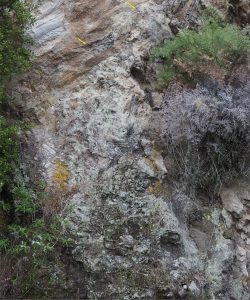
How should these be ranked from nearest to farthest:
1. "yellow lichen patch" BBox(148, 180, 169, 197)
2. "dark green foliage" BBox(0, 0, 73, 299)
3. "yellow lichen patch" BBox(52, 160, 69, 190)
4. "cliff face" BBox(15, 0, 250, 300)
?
"dark green foliage" BBox(0, 0, 73, 299), "cliff face" BBox(15, 0, 250, 300), "yellow lichen patch" BBox(148, 180, 169, 197), "yellow lichen patch" BBox(52, 160, 69, 190)

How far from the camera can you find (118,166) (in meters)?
6.37

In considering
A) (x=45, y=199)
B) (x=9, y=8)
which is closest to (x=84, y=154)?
(x=45, y=199)

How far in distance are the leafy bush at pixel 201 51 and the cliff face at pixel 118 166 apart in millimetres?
328

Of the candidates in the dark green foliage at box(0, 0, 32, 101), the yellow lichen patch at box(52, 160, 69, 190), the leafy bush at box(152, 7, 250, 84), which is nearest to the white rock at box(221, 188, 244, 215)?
the leafy bush at box(152, 7, 250, 84)

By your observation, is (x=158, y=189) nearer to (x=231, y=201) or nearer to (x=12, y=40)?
(x=231, y=201)

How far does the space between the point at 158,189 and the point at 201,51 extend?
2.23 metres

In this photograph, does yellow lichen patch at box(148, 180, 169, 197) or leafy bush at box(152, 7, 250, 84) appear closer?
yellow lichen patch at box(148, 180, 169, 197)

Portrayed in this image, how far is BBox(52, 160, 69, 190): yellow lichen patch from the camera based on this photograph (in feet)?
20.8

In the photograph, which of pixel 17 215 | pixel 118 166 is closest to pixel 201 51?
pixel 118 166

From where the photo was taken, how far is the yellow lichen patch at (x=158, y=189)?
244 inches

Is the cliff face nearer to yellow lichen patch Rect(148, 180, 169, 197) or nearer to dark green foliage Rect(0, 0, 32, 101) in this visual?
yellow lichen patch Rect(148, 180, 169, 197)

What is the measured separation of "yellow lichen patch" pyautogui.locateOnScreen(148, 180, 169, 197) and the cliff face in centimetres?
1

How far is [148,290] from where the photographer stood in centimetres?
555

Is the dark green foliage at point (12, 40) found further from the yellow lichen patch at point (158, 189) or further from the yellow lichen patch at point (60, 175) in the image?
the yellow lichen patch at point (158, 189)
